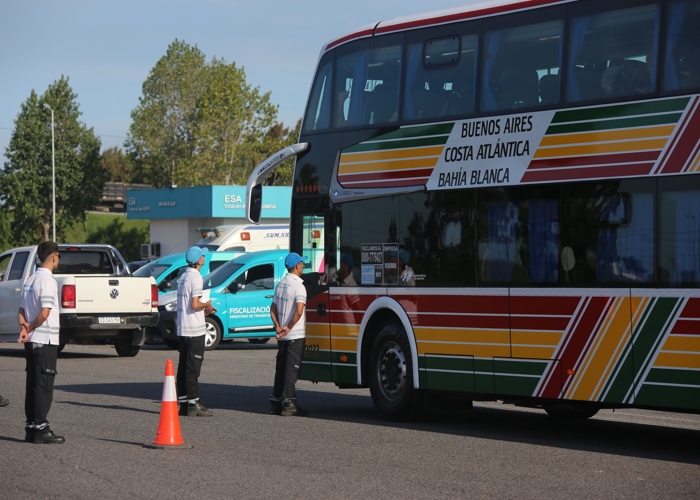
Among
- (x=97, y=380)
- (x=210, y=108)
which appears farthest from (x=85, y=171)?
(x=97, y=380)

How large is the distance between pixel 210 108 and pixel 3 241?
1731 cm

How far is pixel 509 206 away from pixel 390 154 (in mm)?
1874

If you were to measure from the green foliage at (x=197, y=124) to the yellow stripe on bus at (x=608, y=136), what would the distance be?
6388 centimetres

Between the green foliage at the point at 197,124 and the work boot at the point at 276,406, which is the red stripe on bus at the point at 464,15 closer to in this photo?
the work boot at the point at 276,406

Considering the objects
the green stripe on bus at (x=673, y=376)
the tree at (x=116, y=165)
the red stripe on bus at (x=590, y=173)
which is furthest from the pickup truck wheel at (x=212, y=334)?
the tree at (x=116, y=165)

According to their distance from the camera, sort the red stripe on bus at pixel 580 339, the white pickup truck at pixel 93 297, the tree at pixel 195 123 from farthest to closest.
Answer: the tree at pixel 195 123 < the white pickup truck at pixel 93 297 < the red stripe on bus at pixel 580 339

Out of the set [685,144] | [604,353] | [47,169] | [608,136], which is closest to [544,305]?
[604,353]

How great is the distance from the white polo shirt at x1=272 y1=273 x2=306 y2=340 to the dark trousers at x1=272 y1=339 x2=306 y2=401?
9 cm

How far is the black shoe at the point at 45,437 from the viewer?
34.5ft

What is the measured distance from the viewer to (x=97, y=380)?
57.8ft

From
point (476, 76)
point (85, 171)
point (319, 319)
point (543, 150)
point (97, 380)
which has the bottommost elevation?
point (97, 380)

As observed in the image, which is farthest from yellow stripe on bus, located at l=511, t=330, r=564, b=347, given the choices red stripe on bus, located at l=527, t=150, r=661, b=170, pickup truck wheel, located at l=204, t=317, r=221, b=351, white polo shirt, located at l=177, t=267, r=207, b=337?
pickup truck wheel, located at l=204, t=317, r=221, b=351

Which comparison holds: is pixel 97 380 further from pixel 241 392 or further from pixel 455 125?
pixel 455 125

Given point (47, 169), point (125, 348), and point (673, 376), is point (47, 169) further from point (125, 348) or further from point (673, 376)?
point (673, 376)
